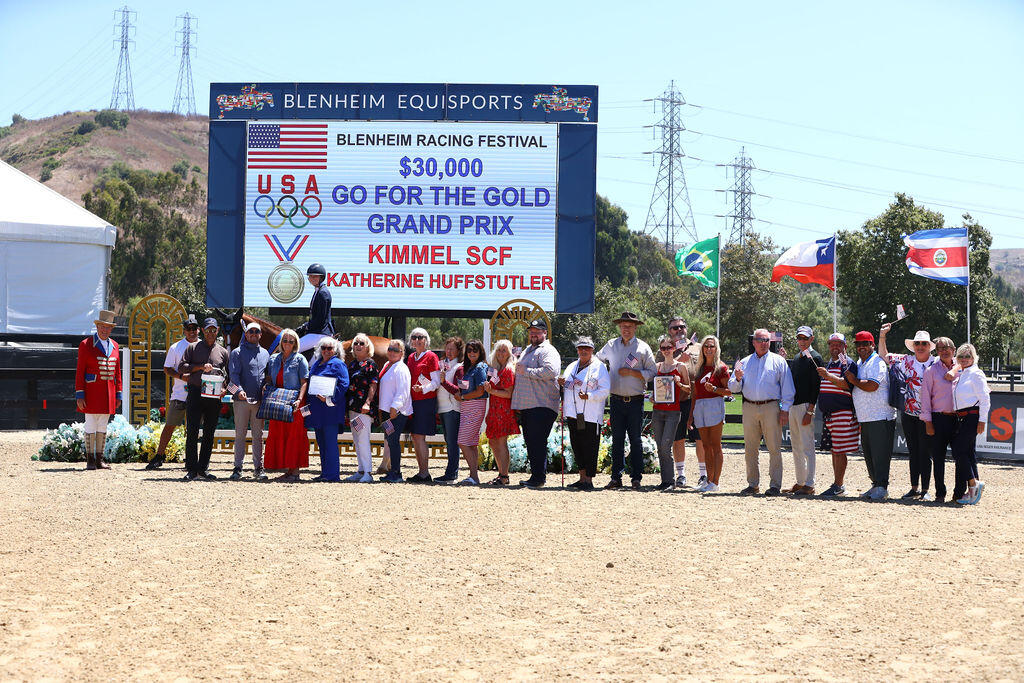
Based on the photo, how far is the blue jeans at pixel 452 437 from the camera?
1183 centimetres

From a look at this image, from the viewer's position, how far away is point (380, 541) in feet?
25.9

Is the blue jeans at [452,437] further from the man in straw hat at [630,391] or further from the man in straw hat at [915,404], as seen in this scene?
the man in straw hat at [915,404]

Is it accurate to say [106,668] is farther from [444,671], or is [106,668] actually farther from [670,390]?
[670,390]

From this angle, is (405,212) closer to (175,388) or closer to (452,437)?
(175,388)

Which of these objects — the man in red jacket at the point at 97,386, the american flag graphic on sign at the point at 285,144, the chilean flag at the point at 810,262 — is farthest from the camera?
the chilean flag at the point at 810,262

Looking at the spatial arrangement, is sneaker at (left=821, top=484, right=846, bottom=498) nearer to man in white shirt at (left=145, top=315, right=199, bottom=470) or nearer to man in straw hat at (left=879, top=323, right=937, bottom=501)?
man in straw hat at (left=879, top=323, right=937, bottom=501)

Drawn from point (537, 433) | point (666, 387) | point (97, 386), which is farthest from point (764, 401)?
point (97, 386)

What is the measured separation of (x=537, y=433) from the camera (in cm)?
1164

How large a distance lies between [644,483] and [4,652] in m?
7.96

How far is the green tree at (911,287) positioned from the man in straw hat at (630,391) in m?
32.7

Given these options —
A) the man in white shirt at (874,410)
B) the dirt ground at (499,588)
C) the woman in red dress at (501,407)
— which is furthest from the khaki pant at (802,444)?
the woman in red dress at (501,407)

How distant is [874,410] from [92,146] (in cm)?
13011

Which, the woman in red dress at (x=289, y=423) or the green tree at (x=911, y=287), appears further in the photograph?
the green tree at (x=911, y=287)

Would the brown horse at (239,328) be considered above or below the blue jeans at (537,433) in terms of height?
above
